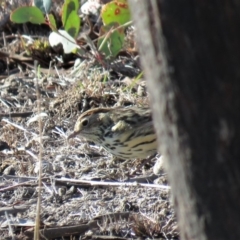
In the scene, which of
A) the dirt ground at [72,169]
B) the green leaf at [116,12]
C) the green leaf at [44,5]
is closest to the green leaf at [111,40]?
the green leaf at [116,12]

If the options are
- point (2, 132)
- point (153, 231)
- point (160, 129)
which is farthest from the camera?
point (2, 132)

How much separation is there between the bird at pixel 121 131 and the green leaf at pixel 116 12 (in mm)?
1318

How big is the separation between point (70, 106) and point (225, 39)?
506 centimetres

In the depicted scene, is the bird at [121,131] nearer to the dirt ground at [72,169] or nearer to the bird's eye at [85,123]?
the bird's eye at [85,123]

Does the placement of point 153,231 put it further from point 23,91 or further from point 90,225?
point 23,91

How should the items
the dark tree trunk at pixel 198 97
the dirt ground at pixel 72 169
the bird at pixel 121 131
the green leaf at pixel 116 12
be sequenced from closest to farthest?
the dark tree trunk at pixel 198 97 → the dirt ground at pixel 72 169 → the bird at pixel 121 131 → the green leaf at pixel 116 12

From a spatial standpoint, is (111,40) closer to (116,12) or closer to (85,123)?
(116,12)

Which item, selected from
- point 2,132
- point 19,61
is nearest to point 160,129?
point 2,132

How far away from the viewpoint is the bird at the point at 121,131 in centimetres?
655

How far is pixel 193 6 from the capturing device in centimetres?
276

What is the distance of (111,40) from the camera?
8180 mm

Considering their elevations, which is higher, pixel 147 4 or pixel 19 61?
pixel 19 61

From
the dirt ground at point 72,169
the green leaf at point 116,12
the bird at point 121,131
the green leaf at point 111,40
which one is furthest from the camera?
the green leaf at point 111,40

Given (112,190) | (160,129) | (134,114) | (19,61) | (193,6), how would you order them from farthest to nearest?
(19,61) → (134,114) → (112,190) → (160,129) → (193,6)
